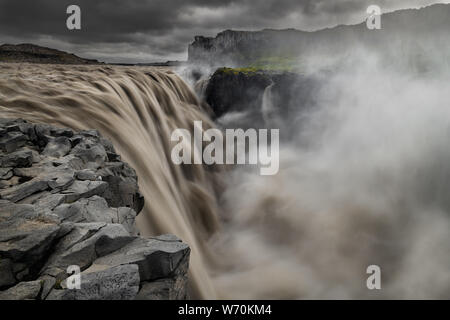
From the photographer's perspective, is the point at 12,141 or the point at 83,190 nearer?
the point at 83,190

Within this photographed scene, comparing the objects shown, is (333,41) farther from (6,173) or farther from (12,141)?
(6,173)

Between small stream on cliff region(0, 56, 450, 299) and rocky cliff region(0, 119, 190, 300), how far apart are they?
3617 millimetres

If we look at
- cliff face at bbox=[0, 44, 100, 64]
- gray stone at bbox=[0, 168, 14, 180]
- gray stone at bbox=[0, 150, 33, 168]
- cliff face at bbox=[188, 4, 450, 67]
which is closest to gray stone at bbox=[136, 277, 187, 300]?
gray stone at bbox=[0, 168, 14, 180]

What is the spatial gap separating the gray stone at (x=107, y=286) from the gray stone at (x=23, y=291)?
22 cm

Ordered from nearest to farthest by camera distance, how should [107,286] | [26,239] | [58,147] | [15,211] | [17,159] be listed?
[107,286]
[26,239]
[15,211]
[17,159]
[58,147]

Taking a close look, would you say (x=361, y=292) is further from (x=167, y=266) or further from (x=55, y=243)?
(x=55, y=243)

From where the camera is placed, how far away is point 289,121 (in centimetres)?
3531

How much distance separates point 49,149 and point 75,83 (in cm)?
989

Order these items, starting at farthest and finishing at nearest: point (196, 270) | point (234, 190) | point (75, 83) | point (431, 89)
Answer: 1. point (431, 89)
2. point (234, 190)
3. point (75, 83)
4. point (196, 270)

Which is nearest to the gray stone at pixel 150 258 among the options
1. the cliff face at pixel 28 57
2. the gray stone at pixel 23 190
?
the gray stone at pixel 23 190

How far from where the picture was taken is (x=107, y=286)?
3.80 metres

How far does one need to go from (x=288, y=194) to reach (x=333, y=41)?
80.0 meters

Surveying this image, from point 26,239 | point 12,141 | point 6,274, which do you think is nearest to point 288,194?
point 12,141

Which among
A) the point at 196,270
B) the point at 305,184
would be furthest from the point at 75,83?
the point at 305,184
